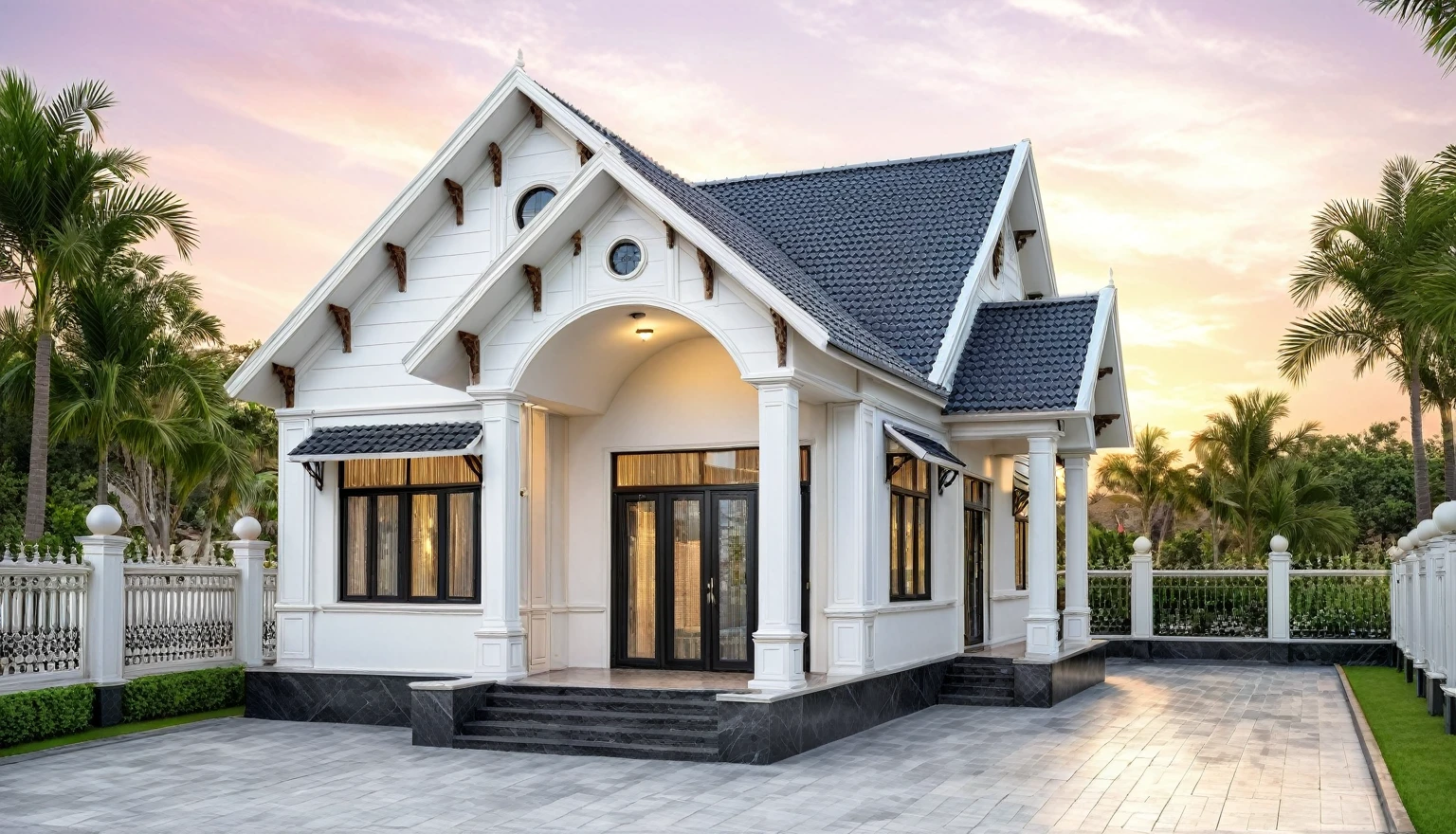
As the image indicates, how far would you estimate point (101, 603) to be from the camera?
13.8 metres

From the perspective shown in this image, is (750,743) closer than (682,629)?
Yes

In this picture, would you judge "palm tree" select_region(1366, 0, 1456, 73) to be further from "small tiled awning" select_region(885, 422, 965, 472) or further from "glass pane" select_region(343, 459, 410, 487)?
"glass pane" select_region(343, 459, 410, 487)

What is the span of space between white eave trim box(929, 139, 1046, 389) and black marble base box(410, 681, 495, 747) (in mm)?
6531

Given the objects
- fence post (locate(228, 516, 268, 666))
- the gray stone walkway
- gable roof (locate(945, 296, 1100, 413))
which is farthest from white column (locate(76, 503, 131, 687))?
gable roof (locate(945, 296, 1100, 413))

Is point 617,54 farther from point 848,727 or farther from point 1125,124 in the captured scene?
point 848,727

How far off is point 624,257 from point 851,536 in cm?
384

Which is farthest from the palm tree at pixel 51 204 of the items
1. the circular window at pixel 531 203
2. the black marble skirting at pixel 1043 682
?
the black marble skirting at pixel 1043 682

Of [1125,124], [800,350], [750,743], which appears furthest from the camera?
[1125,124]

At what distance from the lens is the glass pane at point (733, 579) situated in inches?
589

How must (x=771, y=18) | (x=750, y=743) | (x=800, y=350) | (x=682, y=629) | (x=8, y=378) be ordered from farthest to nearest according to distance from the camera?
(x=771, y=18) < (x=8, y=378) < (x=682, y=629) < (x=800, y=350) < (x=750, y=743)

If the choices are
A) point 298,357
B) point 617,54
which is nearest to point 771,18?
point 617,54

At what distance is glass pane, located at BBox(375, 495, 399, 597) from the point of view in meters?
15.4

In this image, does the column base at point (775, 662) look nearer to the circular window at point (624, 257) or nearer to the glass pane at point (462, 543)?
the circular window at point (624, 257)

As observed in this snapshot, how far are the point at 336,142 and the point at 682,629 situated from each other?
28.5 ft
